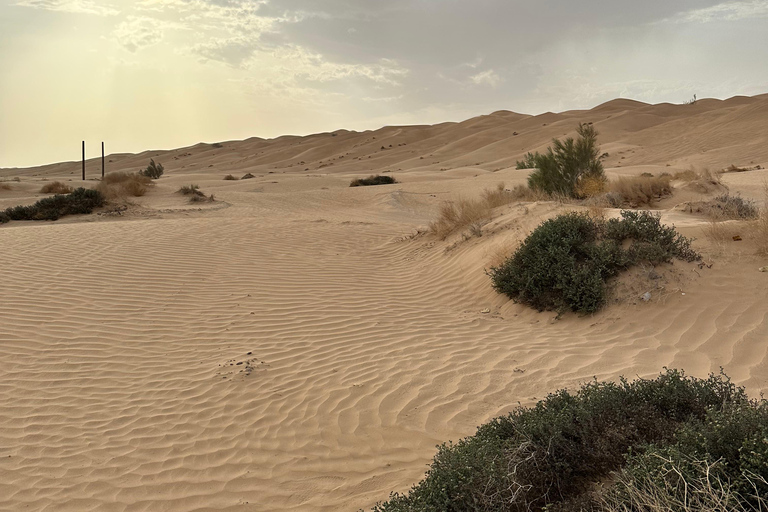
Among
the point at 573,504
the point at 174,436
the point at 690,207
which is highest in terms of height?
the point at 690,207

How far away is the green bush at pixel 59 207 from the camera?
17.1 meters

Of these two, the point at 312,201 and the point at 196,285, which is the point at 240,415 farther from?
the point at 312,201

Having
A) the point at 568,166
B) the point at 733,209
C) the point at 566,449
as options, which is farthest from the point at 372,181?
the point at 566,449

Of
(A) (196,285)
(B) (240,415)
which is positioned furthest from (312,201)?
(B) (240,415)

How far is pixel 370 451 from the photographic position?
13.4 feet

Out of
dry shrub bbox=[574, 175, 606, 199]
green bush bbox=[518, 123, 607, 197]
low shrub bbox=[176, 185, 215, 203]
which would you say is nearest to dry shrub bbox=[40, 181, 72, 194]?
low shrub bbox=[176, 185, 215, 203]

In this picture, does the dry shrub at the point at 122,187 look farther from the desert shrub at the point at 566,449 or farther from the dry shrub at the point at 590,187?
the desert shrub at the point at 566,449

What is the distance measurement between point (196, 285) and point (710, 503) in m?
8.00

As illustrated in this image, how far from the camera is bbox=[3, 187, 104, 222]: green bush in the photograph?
1712 cm

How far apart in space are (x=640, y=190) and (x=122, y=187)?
19.4 meters

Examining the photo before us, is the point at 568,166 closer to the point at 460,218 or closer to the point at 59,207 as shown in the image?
the point at 460,218

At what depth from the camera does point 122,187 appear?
21938 mm

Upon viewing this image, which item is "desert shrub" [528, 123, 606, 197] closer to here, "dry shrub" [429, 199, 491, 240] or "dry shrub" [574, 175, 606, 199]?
"dry shrub" [574, 175, 606, 199]

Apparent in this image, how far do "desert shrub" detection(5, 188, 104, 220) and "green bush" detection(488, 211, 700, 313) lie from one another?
51.6 feet
